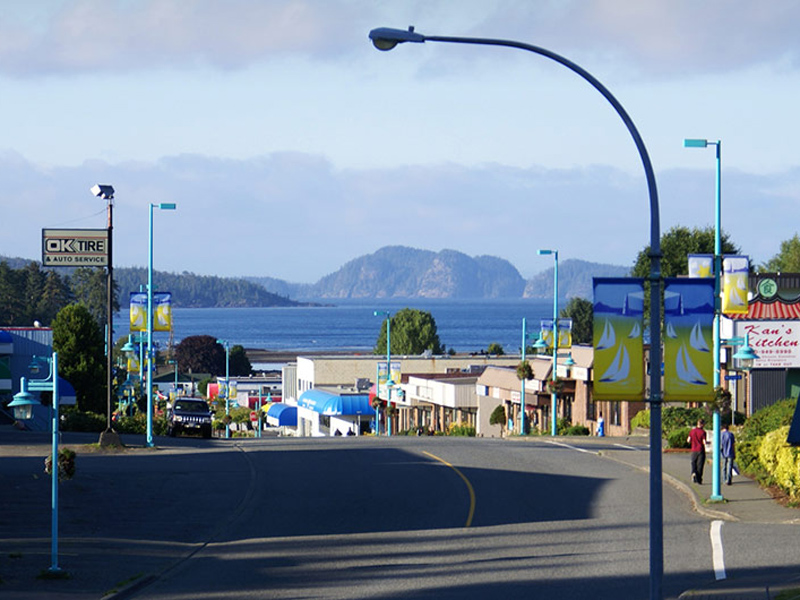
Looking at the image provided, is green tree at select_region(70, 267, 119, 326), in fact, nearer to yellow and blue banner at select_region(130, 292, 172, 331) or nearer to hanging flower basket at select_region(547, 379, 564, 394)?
hanging flower basket at select_region(547, 379, 564, 394)

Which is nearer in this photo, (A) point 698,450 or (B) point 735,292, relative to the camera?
(A) point 698,450

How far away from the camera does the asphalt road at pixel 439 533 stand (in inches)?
681

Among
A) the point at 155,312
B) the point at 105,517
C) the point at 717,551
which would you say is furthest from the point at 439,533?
the point at 155,312

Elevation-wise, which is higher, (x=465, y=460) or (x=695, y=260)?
(x=695, y=260)

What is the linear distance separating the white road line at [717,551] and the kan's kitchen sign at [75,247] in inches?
894

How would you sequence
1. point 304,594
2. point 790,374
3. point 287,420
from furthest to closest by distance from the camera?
1. point 287,420
2. point 790,374
3. point 304,594

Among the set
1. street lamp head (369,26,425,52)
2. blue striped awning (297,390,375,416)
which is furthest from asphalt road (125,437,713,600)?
blue striped awning (297,390,375,416)

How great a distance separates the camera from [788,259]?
10494cm

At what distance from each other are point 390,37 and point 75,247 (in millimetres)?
28957

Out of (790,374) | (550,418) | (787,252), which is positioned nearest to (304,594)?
(790,374)

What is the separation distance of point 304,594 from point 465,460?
19.2 meters

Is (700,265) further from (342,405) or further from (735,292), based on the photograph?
(342,405)

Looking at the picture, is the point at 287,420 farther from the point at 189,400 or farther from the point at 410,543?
the point at 410,543

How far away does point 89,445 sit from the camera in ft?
124
